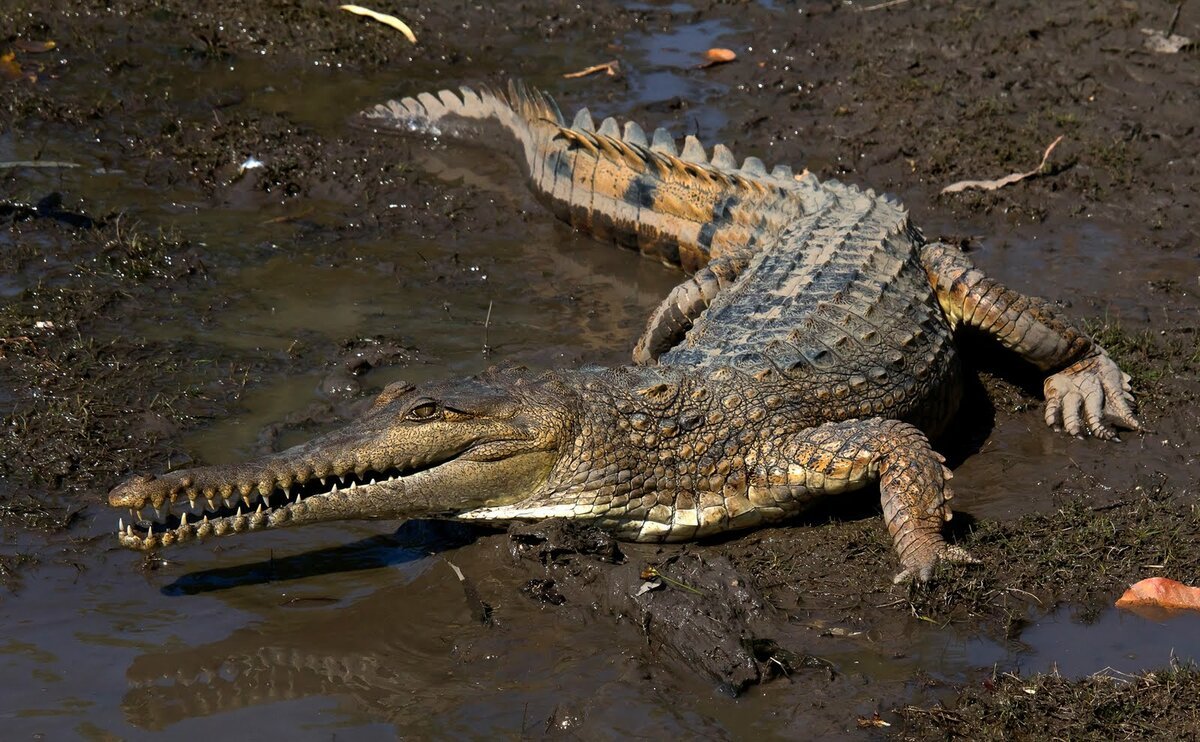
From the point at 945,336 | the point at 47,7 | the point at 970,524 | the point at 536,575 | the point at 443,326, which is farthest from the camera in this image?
the point at 47,7

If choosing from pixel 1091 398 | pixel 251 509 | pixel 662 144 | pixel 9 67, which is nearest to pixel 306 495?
pixel 251 509

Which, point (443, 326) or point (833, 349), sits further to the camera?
point (443, 326)

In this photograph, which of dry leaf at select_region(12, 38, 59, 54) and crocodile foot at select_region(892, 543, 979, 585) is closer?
crocodile foot at select_region(892, 543, 979, 585)

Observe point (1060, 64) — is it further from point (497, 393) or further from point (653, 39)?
point (497, 393)

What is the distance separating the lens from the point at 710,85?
995 cm

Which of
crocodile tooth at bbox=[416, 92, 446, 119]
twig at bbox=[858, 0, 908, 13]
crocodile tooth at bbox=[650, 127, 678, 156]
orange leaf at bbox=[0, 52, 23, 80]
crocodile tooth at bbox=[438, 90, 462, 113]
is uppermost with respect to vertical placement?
twig at bbox=[858, 0, 908, 13]

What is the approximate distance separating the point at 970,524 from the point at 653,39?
6597 mm

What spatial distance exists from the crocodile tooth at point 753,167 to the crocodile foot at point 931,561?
128 inches

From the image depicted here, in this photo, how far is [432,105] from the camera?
9.18m

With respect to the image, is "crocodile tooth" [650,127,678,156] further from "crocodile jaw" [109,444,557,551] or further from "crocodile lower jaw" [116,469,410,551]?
"crocodile lower jaw" [116,469,410,551]

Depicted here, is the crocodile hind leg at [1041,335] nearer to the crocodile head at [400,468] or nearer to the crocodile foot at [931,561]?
the crocodile foot at [931,561]

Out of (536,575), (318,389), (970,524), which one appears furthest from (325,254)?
(970,524)

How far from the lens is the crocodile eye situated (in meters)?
4.87

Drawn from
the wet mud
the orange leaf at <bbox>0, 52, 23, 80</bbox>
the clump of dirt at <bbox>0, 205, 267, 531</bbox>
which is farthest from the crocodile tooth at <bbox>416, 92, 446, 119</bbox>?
the orange leaf at <bbox>0, 52, 23, 80</bbox>
